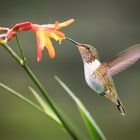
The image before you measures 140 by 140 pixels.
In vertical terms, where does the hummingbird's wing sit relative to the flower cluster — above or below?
below

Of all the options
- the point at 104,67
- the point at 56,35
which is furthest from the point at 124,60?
the point at 56,35

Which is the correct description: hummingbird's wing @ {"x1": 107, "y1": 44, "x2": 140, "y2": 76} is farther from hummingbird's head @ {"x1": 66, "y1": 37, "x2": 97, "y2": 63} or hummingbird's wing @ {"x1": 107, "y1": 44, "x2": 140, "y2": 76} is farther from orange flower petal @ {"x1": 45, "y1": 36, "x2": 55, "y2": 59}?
orange flower petal @ {"x1": 45, "y1": 36, "x2": 55, "y2": 59}

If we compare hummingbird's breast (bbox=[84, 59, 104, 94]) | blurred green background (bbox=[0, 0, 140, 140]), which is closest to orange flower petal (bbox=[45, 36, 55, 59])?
hummingbird's breast (bbox=[84, 59, 104, 94])

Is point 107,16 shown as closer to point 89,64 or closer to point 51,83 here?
point 51,83

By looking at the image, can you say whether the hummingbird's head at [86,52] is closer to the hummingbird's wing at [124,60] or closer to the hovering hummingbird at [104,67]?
the hovering hummingbird at [104,67]

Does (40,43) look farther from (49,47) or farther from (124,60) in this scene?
(124,60)
